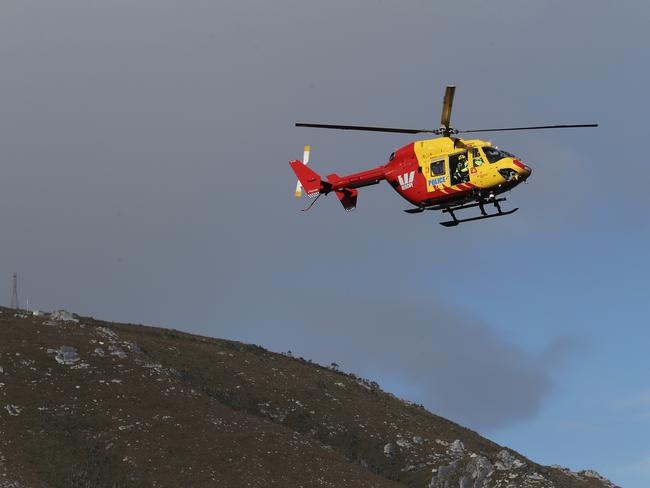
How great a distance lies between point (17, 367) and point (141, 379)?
9.31 metres

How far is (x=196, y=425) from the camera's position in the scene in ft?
260

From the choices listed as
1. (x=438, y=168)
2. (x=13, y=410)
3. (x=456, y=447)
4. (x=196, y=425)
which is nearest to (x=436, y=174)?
(x=438, y=168)

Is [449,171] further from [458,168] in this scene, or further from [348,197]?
[348,197]

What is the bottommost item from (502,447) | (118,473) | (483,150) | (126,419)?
(118,473)

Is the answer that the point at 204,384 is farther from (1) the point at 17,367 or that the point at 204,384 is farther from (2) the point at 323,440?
(1) the point at 17,367

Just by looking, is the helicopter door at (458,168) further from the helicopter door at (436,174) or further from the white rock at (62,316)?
the white rock at (62,316)

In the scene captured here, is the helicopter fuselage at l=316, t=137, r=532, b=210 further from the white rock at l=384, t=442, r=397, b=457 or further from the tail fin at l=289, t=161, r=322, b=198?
the white rock at l=384, t=442, r=397, b=457

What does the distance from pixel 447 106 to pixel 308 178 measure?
12.6 m

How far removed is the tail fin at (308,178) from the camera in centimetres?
5800

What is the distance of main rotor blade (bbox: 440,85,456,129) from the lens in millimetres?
46287

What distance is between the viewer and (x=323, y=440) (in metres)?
90.2

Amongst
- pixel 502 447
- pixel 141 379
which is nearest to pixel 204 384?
pixel 141 379

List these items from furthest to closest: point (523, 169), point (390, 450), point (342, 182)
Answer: point (390, 450) < point (342, 182) < point (523, 169)

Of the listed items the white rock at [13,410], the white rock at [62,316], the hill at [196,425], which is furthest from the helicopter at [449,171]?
the white rock at [62,316]
